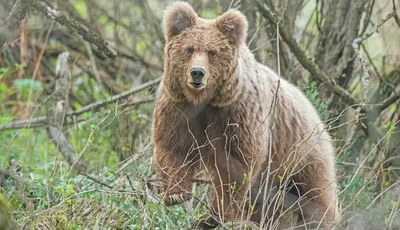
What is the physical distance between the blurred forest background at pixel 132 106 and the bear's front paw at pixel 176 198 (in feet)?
0.19

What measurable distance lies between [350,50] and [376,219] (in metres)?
2.46

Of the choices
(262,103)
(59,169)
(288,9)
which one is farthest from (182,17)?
(288,9)

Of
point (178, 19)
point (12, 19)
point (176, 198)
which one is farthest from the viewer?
point (178, 19)

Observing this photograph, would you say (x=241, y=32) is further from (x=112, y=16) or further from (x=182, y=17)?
(x=112, y=16)

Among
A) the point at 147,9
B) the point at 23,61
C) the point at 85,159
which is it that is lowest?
the point at 85,159

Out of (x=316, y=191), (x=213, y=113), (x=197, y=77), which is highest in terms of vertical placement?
(x=197, y=77)

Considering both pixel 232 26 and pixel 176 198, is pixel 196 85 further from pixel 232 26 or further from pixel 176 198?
pixel 176 198

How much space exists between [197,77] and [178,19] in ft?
1.82

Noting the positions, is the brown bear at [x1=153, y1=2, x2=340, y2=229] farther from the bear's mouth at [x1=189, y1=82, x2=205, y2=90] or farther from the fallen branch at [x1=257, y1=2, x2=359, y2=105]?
the fallen branch at [x1=257, y1=2, x2=359, y2=105]

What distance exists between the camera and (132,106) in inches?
275

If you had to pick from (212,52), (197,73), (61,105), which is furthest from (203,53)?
(61,105)

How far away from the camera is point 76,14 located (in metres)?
10.9

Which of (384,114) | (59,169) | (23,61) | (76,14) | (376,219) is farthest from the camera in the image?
(76,14)

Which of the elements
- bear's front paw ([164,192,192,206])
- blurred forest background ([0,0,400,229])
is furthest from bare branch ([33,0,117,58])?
bear's front paw ([164,192,192,206])
